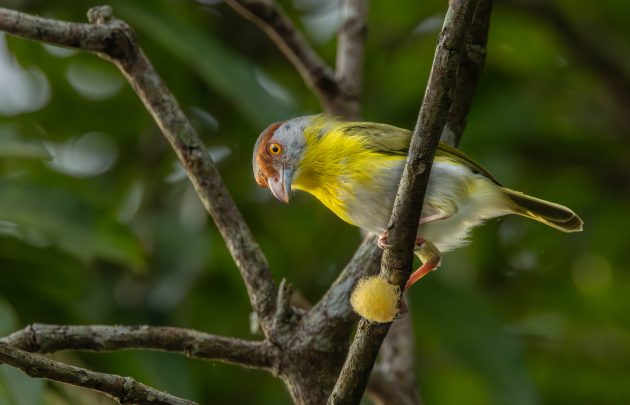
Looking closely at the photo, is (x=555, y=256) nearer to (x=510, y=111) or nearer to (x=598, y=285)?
(x=598, y=285)

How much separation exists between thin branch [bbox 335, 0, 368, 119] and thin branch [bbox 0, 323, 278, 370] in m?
1.68

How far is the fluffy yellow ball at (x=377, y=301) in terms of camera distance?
2.38m

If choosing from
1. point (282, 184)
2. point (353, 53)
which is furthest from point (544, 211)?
point (353, 53)

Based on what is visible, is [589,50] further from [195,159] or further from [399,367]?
[195,159]

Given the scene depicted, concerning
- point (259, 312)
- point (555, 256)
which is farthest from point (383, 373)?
point (555, 256)

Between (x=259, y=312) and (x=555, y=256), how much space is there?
300 centimetres

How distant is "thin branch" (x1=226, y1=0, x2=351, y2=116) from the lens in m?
3.77

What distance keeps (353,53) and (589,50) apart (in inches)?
63.0

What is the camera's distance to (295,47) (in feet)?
13.0

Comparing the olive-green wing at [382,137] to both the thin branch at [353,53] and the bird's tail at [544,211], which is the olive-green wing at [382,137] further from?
the thin branch at [353,53]

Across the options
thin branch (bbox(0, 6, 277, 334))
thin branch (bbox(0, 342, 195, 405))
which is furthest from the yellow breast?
thin branch (bbox(0, 342, 195, 405))

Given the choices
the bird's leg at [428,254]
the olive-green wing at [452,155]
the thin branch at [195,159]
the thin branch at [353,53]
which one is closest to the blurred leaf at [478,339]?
the thin branch at [353,53]

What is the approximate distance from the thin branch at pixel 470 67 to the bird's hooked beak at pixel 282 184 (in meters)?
0.61

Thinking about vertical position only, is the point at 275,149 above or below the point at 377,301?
below
